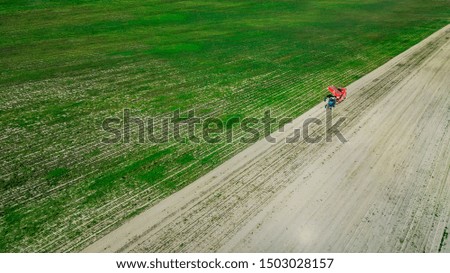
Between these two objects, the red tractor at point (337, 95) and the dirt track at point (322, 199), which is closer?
the dirt track at point (322, 199)

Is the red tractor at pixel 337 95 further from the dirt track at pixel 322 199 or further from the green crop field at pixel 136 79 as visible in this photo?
the dirt track at pixel 322 199

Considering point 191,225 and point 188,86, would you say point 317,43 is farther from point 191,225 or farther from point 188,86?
point 191,225
